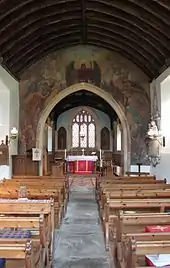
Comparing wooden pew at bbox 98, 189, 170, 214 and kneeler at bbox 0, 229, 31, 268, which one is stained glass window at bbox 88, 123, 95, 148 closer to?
wooden pew at bbox 98, 189, 170, 214

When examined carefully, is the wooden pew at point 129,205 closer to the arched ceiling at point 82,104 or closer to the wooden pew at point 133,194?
the wooden pew at point 133,194

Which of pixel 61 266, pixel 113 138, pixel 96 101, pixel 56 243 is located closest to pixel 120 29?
pixel 56 243

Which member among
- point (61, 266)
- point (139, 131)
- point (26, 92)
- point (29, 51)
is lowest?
point (61, 266)

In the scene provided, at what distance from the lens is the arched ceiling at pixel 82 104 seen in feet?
70.0

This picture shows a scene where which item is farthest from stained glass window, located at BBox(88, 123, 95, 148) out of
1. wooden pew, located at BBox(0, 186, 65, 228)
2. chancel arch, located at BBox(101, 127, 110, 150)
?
wooden pew, located at BBox(0, 186, 65, 228)

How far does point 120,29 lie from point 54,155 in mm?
12884

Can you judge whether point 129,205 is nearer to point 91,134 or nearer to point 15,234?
point 15,234

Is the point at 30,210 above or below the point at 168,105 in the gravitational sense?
below

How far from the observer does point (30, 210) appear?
5.17 meters

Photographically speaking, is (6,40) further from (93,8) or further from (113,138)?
(113,138)

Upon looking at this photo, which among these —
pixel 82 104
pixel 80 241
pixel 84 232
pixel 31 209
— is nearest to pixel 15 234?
pixel 31 209

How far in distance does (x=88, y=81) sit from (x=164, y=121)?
3.71m

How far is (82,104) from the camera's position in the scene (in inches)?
A: 971

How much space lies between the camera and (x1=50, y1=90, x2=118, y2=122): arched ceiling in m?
21.3
